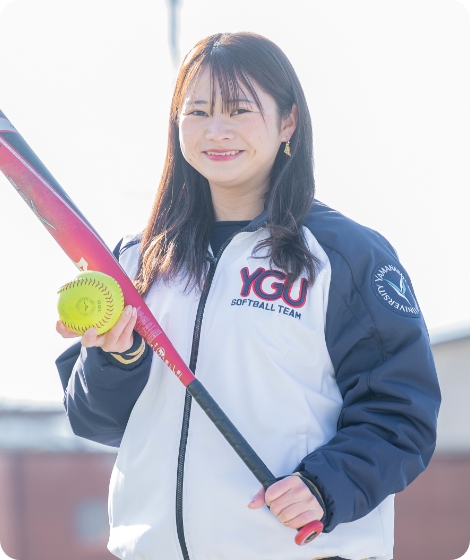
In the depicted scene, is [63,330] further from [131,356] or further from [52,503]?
[52,503]

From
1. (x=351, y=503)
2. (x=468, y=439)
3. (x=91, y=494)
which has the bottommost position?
(x=91, y=494)

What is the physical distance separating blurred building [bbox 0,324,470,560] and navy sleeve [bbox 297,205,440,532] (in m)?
2.82

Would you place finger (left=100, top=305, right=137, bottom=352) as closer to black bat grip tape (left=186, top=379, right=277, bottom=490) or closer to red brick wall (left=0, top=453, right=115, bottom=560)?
black bat grip tape (left=186, top=379, right=277, bottom=490)

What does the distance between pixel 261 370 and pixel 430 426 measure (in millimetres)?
405

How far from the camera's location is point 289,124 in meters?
2.07

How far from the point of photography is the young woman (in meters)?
1.65

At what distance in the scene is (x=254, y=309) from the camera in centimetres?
179

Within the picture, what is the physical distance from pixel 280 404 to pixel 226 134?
0.69 metres

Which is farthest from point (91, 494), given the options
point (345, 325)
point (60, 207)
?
point (345, 325)

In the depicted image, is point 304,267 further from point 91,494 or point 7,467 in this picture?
point 7,467

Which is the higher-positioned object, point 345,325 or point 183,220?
point 183,220

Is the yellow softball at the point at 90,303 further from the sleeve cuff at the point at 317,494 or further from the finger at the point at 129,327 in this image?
the sleeve cuff at the point at 317,494

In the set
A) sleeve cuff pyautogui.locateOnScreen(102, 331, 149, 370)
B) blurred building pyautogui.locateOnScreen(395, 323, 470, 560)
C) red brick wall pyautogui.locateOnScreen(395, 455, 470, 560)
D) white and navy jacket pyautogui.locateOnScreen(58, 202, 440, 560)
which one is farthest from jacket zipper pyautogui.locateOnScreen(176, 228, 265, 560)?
red brick wall pyautogui.locateOnScreen(395, 455, 470, 560)

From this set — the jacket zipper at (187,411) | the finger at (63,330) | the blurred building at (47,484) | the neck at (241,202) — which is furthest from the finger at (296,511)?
the blurred building at (47,484)
